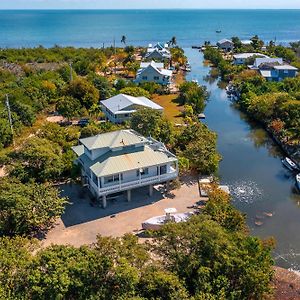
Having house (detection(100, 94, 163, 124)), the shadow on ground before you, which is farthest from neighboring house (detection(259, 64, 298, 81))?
the shadow on ground

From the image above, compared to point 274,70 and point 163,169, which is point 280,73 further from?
point 163,169

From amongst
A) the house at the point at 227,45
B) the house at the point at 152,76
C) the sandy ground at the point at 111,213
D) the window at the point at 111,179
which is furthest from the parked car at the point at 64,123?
the house at the point at 227,45

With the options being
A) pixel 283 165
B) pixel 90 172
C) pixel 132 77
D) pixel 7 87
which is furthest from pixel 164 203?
pixel 132 77

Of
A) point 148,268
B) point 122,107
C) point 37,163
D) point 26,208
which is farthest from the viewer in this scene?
point 122,107

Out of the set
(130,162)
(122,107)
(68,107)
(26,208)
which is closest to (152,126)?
(122,107)

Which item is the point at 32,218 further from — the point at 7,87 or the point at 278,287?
the point at 7,87

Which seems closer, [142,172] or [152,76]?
[142,172]

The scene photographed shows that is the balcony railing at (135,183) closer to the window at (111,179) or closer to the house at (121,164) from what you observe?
the house at (121,164)
